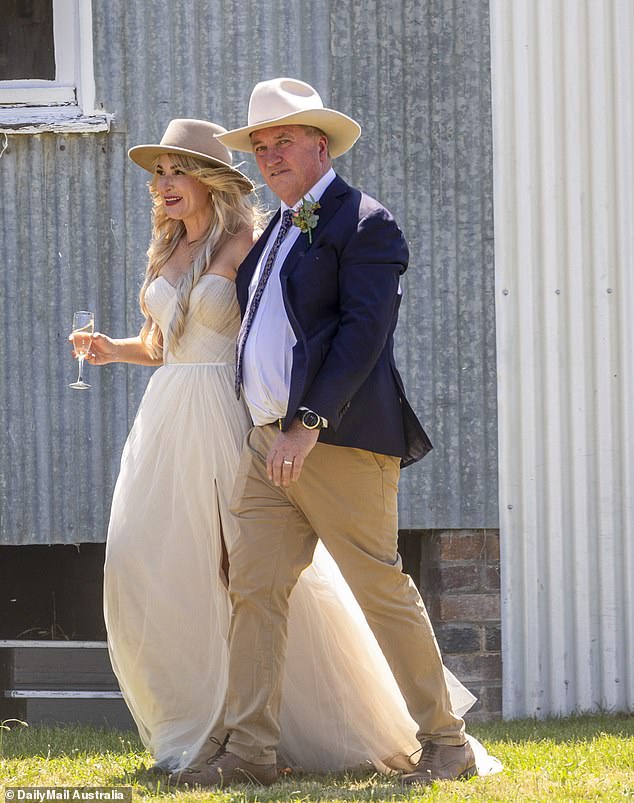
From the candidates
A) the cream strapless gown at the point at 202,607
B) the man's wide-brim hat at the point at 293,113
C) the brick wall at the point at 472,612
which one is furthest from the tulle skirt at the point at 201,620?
the brick wall at the point at 472,612

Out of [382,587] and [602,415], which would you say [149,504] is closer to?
[382,587]

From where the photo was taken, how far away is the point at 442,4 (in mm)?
5598

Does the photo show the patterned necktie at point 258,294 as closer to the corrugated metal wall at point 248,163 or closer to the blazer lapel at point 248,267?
the blazer lapel at point 248,267

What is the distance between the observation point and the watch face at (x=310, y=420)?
3.66 m

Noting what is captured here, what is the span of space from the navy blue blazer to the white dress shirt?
0.29 feet

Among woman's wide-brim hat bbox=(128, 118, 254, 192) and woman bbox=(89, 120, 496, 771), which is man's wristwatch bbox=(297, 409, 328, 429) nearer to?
woman bbox=(89, 120, 496, 771)

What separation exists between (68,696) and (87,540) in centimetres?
75

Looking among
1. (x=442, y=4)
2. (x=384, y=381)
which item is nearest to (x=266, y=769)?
(x=384, y=381)

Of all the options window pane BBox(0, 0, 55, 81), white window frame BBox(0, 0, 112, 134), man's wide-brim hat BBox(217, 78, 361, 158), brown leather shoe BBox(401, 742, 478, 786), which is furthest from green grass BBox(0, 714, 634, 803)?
window pane BBox(0, 0, 55, 81)

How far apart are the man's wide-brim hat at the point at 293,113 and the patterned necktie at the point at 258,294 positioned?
11.3 inches

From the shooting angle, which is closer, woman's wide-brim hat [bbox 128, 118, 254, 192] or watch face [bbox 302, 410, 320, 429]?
watch face [bbox 302, 410, 320, 429]

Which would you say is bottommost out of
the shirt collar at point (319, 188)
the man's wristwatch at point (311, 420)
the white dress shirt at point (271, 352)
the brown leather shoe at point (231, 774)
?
the brown leather shoe at point (231, 774)

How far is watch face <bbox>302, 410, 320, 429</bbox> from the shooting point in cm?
366

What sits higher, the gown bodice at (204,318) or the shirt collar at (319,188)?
the shirt collar at (319,188)
